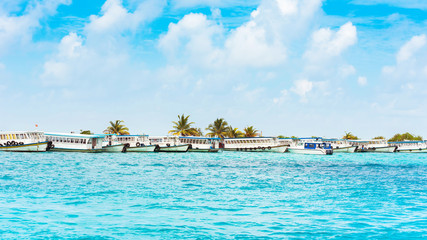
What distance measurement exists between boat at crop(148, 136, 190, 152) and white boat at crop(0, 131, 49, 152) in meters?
23.7

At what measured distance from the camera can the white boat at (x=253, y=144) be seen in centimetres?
10256

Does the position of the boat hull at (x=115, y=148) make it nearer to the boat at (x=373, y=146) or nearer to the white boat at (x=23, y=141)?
the white boat at (x=23, y=141)

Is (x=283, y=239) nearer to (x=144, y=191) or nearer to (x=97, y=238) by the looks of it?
(x=97, y=238)

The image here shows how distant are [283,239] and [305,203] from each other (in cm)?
755

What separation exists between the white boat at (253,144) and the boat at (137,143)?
92.5 ft

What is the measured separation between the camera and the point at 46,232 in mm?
13180

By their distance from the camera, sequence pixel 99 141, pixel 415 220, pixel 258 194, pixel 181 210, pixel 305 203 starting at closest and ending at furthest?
1. pixel 415 220
2. pixel 181 210
3. pixel 305 203
4. pixel 258 194
5. pixel 99 141

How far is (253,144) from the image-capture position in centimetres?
10425

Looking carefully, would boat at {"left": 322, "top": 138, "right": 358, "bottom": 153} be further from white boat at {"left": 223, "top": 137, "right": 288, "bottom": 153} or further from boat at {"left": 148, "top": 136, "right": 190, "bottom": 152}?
boat at {"left": 148, "top": 136, "right": 190, "bottom": 152}

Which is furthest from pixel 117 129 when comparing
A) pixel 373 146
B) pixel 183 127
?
pixel 373 146

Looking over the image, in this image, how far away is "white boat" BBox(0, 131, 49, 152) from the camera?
67562 mm

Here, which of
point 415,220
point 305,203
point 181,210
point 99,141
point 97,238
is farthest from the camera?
point 99,141

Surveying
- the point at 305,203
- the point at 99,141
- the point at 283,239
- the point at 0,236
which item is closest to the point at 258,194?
the point at 305,203

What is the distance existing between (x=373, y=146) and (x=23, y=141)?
321 ft
